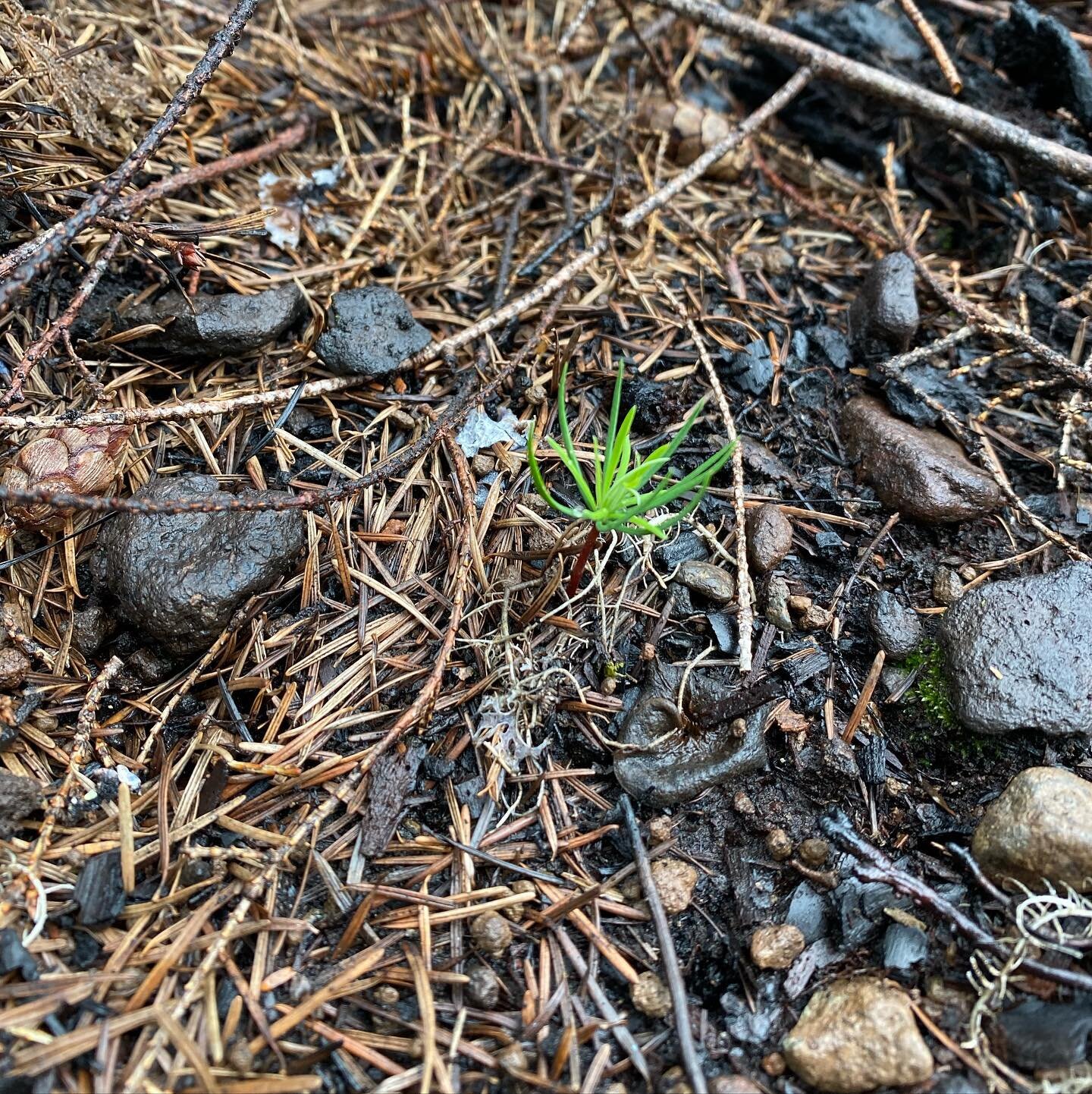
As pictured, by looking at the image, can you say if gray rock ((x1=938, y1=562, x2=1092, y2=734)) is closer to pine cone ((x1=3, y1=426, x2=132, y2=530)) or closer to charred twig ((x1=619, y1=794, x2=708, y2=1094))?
charred twig ((x1=619, y1=794, x2=708, y2=1094))

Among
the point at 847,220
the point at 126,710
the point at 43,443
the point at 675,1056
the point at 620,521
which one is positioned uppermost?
the point at 847,220

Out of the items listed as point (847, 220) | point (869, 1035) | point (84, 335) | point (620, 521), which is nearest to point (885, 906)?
point (869, 1035)

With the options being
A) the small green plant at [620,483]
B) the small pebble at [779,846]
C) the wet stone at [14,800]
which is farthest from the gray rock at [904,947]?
the wet stone at [14,800]

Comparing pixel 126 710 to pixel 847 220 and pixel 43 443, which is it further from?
pixel 847 220

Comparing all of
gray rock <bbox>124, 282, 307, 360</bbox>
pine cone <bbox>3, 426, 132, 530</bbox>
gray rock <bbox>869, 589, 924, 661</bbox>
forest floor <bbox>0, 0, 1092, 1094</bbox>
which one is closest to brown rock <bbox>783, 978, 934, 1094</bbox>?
forest floor <bbox>0, 0, 1092, 1094</bbox>

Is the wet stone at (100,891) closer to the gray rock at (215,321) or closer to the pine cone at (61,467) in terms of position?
the pine cone at (61,467)

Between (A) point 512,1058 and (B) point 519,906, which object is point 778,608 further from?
(A) point 512,1058

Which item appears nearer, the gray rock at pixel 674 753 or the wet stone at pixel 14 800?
the wet stone at pixel 14 800
